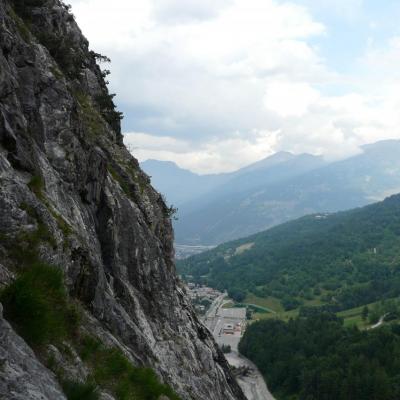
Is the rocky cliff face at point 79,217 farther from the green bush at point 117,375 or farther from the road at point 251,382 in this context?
the road at point 251,382

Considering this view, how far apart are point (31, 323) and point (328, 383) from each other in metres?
99.8

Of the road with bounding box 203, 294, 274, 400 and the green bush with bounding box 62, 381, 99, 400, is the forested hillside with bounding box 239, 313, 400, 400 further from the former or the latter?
the green bush with bounding box 62, 381, 99, 400

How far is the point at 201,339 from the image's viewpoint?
108 feet

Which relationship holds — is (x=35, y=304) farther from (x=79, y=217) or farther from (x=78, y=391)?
(x=79, y=217)

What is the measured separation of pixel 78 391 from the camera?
8352 millimetres

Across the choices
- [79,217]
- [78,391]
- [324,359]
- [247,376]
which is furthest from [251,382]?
[78,391]

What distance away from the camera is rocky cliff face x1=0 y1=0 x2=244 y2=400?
11586mm

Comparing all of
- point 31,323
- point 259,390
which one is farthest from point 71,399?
point 259,390

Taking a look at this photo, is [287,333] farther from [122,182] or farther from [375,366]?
[122,182]

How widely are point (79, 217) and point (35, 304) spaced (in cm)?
1066

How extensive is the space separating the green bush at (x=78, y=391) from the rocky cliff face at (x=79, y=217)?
28 cm

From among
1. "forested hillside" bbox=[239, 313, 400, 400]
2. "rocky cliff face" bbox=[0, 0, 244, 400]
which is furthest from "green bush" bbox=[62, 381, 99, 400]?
"forested hillside" bbox=[239, 313, 400, 400]

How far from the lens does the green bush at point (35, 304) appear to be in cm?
860

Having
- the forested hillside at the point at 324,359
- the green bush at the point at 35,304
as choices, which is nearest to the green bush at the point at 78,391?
the green bush at the point at 35,304
